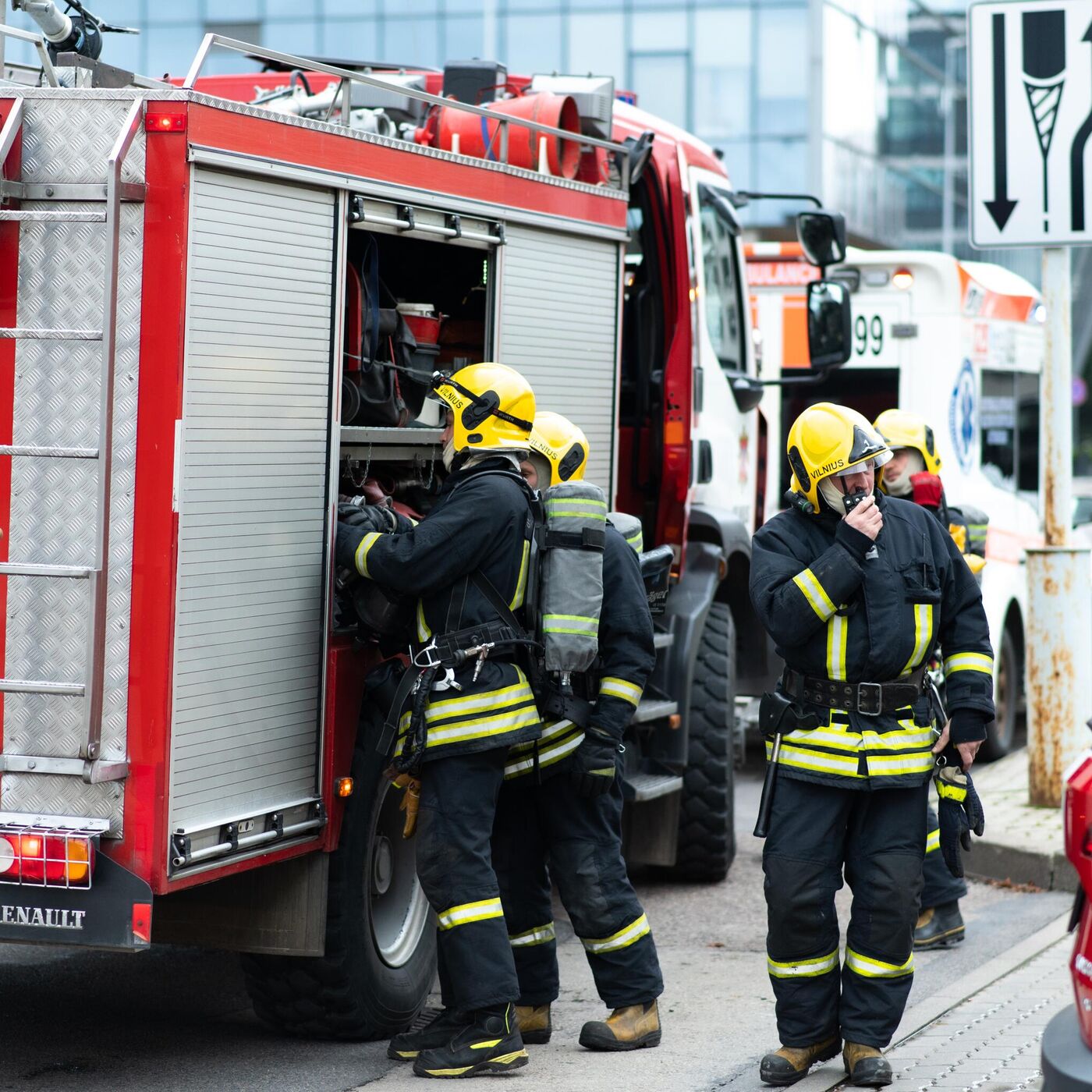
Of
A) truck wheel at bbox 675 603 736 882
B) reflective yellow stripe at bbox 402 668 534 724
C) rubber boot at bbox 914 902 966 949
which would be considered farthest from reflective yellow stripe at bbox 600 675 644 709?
truck wheel at bbox 675 603 736 882

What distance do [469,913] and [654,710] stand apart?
2088mm

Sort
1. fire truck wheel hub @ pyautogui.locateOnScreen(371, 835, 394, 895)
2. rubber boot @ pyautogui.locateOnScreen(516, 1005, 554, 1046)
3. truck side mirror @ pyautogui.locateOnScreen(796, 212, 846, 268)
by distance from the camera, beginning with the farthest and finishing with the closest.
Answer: truck side mirror @ pyautogui.locateOnScreen(796, 212, 846, 268) < fire truck wheel hub @ pyautogui.locateOnScreen(371, 835, 394, 895) < rubber boot @ pyautogui.locateOnScreen(516, 1005, 554, 1046)

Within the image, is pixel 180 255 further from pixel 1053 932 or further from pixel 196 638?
pixel 1053 932

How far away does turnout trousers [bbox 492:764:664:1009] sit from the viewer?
545 cm

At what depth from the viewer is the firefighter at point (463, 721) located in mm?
5098

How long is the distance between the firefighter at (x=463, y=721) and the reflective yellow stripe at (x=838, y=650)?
0.85m

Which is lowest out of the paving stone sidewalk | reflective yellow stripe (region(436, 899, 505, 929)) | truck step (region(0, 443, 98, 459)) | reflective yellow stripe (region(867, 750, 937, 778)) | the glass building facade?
the paving stone sidewalk

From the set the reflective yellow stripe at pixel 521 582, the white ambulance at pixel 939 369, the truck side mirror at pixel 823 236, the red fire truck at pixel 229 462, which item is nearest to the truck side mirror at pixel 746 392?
the truck side mirror at pixel 823 236

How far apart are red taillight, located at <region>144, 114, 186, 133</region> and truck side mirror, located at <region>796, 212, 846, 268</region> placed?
14.1 feet

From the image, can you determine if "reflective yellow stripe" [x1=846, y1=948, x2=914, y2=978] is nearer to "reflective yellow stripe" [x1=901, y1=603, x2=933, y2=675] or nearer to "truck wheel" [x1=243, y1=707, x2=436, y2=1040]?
"reflective yellow stripe" [x1=901, y1=603, x2=933, y2=675]

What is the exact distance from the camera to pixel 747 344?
8719 millimetres

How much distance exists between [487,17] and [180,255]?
28692 millimetres

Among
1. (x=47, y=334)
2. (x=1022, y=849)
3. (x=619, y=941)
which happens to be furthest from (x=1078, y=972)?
(x=1022, y=849)

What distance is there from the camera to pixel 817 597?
4953 mm
